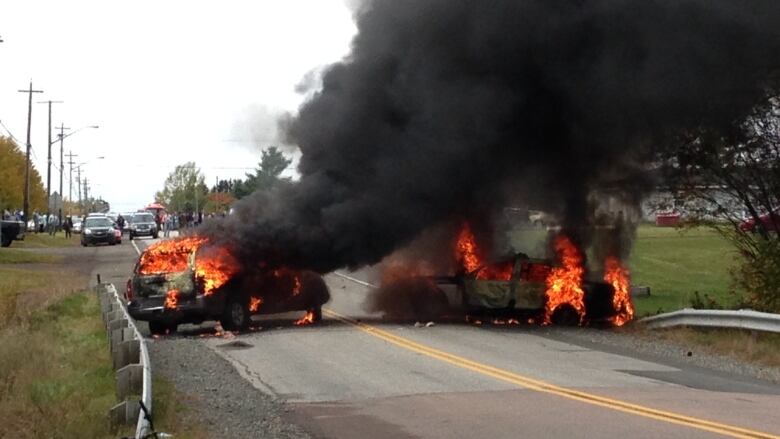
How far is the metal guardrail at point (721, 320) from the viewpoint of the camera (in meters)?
15.1

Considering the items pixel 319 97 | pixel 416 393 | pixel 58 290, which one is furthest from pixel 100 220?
pixel 416 393

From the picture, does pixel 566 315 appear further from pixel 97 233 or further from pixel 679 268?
pixel 97 233

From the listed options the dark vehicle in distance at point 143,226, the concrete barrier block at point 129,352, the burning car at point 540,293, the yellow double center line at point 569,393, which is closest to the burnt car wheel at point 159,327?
the yellow double center line at point 569,393

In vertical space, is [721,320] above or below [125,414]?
above

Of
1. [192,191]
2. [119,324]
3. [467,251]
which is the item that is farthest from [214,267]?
[192,191]

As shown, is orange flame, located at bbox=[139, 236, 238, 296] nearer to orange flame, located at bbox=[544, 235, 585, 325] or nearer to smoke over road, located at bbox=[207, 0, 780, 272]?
smoke over road, located at bbox=[207, 0, 780, 272]

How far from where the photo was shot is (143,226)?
6234 centimetres

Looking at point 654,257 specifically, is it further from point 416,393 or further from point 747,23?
point 416,393

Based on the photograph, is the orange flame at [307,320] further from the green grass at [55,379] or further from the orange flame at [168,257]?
the green grass at [55,379]

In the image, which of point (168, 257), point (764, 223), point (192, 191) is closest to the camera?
point (168, 257)

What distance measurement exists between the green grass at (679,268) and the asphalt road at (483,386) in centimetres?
661

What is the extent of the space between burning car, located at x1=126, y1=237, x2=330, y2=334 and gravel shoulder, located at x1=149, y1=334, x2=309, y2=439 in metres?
1.46

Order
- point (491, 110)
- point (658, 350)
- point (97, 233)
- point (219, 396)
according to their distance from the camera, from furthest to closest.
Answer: point (97, 233)
point (491, 110)
point (658, 350)
point (219, 396)

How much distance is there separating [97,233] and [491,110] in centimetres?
4049
